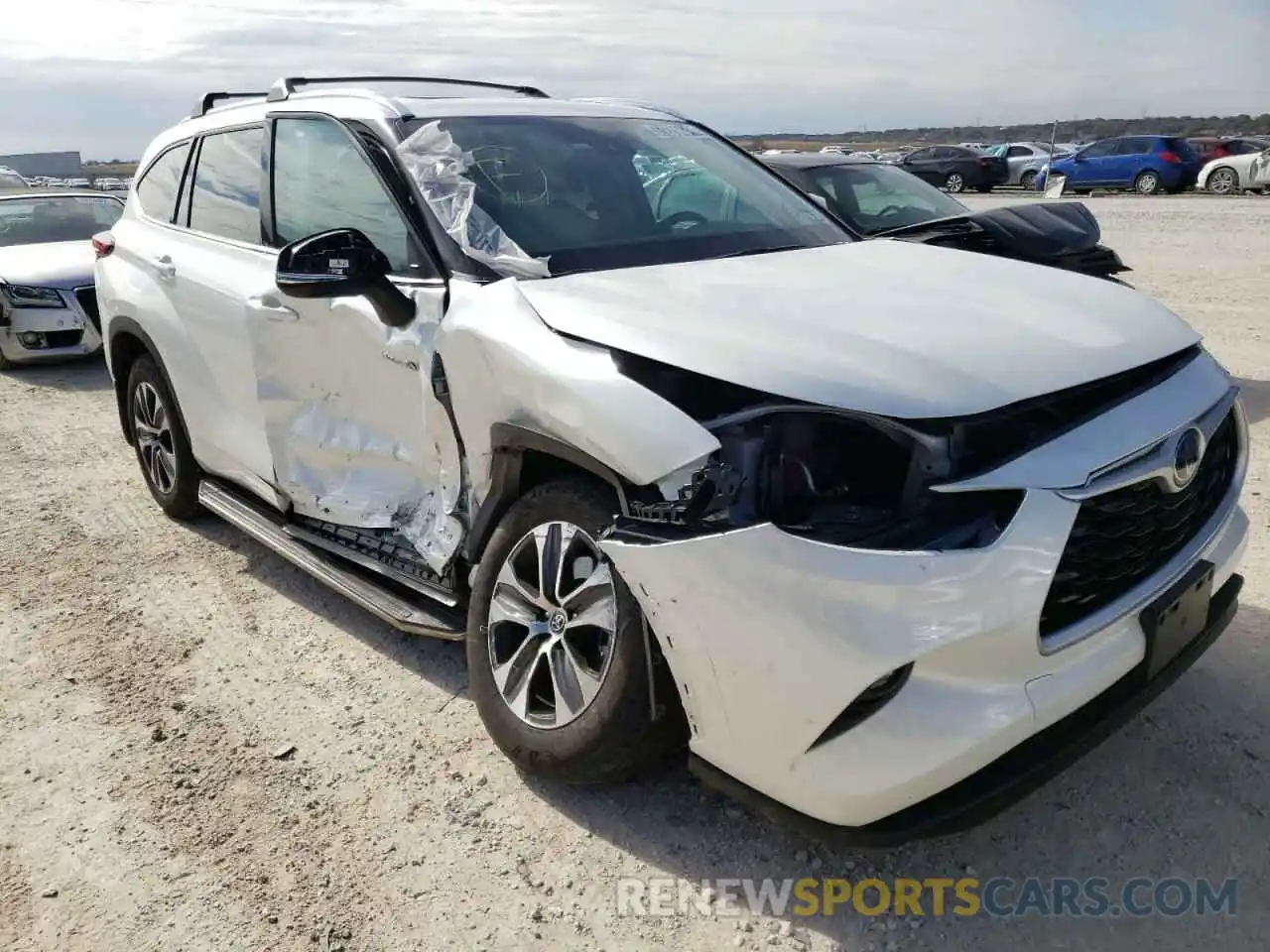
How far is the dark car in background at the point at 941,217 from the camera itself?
243 inches

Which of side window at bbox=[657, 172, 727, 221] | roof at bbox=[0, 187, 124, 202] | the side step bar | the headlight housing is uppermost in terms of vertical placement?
side window at bbox=[657, 172, 727, 221]

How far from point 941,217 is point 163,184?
501 cm

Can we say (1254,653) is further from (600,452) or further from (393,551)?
(393,551)

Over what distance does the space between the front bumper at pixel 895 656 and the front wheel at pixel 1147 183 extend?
83.1 ft

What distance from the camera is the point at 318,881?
2658mm

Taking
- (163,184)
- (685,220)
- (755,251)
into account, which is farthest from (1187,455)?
(163,184)

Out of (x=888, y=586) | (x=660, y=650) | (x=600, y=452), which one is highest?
(x=600, y=452)

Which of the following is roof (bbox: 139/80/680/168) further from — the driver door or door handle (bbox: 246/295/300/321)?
door handle (bbox: 246/295/300/321)

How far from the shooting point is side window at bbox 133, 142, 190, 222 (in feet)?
15.9

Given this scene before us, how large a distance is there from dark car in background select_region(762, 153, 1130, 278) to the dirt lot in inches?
102

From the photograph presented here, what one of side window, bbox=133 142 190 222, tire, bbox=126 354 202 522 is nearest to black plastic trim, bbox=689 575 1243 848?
tire, bbox=126 354 202 522

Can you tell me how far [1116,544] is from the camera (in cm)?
234

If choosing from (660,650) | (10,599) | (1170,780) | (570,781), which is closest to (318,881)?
(570,781)

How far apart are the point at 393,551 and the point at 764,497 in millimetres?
1636
